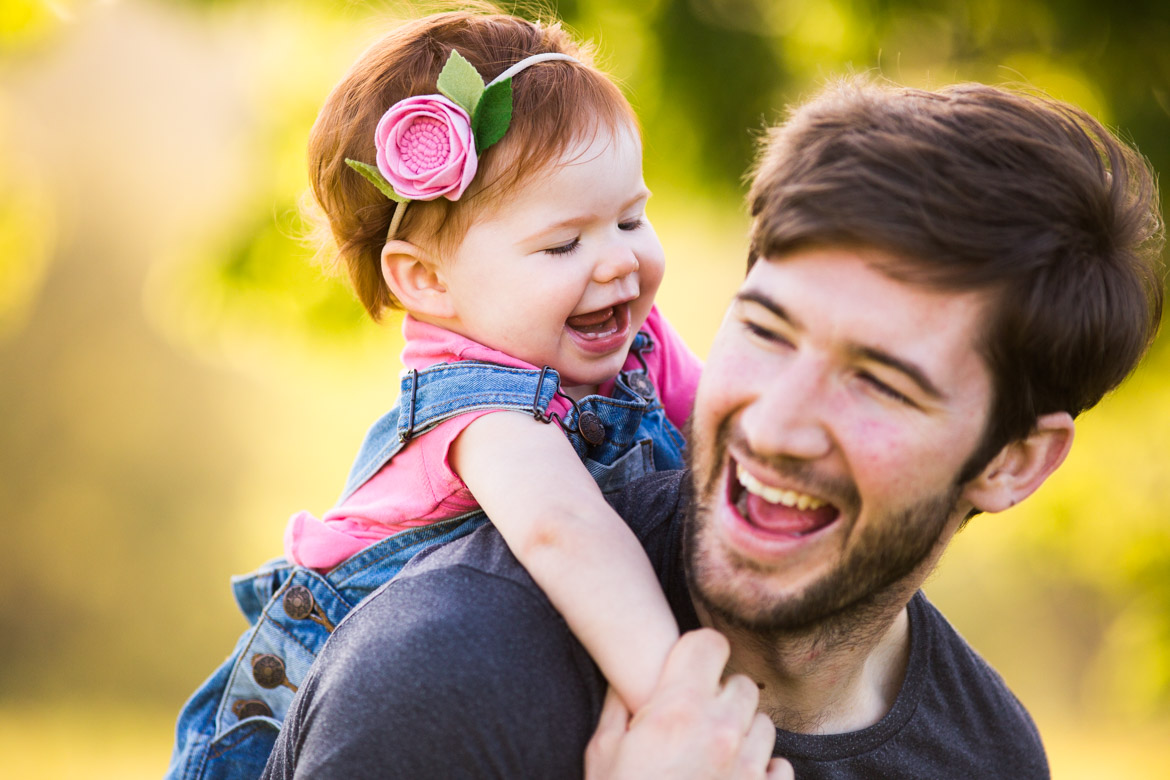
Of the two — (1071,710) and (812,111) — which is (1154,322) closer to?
(812,111)

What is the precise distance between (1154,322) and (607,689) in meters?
1.53

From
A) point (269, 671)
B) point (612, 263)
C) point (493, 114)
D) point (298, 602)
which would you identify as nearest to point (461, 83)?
point (493, 114)

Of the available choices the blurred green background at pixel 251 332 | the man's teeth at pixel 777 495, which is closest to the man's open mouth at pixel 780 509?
the man's teeth at pixel 777 495

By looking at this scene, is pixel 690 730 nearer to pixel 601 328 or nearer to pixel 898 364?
pixel 898 364

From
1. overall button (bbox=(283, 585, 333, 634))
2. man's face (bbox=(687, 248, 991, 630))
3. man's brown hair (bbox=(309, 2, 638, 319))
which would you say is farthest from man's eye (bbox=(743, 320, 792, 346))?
overall button (bbox=(283, 585, 333, 634))

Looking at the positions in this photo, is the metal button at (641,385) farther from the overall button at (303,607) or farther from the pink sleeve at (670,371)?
the overall button at (303,607)

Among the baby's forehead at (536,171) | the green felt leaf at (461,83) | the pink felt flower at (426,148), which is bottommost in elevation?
the baby's forehead at (536,171)

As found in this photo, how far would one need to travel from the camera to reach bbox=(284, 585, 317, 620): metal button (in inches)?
84.7

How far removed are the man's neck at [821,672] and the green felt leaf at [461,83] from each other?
3.43ft

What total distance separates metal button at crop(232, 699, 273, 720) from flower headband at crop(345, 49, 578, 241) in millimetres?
1057

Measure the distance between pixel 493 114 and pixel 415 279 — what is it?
1.23 feet

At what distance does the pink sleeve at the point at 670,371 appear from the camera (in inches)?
99.0

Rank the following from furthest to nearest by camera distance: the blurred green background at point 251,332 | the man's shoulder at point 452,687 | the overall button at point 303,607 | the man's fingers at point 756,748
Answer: the blurred green background at point 251,332 → the overall button at point 303,607 → the man's fingers at point 756,748 → the man's shoulder at point 452,687

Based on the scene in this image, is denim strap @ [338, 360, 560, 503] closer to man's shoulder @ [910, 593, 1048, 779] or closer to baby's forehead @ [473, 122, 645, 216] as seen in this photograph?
baby's forehead @ [473, 122, 645, 216]
